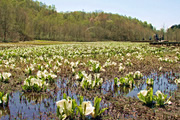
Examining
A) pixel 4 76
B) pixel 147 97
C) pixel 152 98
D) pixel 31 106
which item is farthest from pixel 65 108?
pixel 4 76

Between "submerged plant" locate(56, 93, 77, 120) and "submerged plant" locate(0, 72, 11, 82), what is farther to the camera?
"submerged plant" locate(0, 72, 11, 82)

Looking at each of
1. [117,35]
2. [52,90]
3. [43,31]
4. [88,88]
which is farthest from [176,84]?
[117,35]

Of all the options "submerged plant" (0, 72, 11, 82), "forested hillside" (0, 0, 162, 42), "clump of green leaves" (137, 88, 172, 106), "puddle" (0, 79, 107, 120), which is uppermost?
Answer: "forested hillside" (0, 0, 162, 42)

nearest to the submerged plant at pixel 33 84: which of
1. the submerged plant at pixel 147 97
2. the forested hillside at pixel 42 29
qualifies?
the submerged plant at pixel 147 97

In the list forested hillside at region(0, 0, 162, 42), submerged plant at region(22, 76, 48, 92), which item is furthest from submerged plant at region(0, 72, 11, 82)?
forested hillside at region(0, 0, 162, 42)

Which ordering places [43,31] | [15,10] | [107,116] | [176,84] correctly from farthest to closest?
[43,31]
[15,10]
[176,84]
[107,116]

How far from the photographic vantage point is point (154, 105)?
3584 mm

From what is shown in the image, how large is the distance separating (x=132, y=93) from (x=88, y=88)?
1134 millimetres

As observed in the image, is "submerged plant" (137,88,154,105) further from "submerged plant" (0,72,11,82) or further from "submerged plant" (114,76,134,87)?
"submerged plant" (0,72,11,82)

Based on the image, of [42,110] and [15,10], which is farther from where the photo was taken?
[15,10]

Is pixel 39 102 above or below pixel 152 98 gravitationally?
below

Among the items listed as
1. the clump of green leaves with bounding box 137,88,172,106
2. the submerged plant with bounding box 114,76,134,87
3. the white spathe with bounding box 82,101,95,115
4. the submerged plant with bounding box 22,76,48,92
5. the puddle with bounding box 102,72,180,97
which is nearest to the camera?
the white spathe with bounding box 82,101,95,115

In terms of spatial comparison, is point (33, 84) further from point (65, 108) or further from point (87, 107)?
point (87, 107)

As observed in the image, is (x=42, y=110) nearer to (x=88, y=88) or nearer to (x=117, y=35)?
(x=88, y=88)
